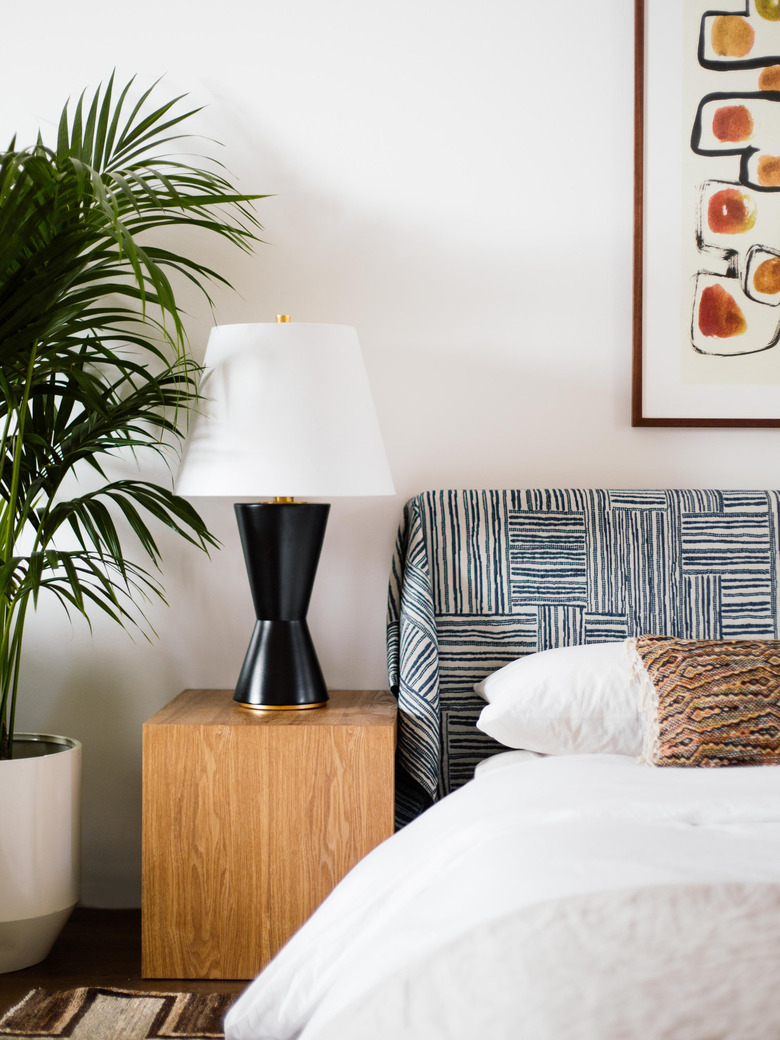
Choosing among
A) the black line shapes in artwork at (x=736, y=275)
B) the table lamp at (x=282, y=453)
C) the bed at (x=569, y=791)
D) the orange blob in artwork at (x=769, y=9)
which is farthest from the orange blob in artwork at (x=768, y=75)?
the table lamp at (x=282, y=453)

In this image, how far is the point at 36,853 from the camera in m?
1.67

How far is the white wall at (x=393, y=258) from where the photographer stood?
6.65ft

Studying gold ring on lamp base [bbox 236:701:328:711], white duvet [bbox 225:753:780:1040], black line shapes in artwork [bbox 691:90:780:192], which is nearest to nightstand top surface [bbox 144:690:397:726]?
gold ring on lamp base [bbox 236:701:328:711]

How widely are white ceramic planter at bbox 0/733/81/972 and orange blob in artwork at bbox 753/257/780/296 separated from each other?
185 centimetres

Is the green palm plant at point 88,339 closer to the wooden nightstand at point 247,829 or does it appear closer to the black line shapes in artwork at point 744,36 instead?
the wooden nightstand at point 247,829

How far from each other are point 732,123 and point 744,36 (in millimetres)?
205

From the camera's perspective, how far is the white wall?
2027 mm

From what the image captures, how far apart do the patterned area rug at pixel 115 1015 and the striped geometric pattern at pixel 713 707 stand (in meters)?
0.91

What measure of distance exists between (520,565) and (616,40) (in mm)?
1255

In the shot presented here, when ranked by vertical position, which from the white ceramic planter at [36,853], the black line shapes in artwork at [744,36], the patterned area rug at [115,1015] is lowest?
the patterned area rug at [115,1015]

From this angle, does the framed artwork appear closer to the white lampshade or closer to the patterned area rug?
the white lampshade

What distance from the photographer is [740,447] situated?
2.06m

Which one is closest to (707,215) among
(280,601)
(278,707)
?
(280,601)

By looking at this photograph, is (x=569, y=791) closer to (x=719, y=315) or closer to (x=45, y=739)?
(x=45, y=739)
